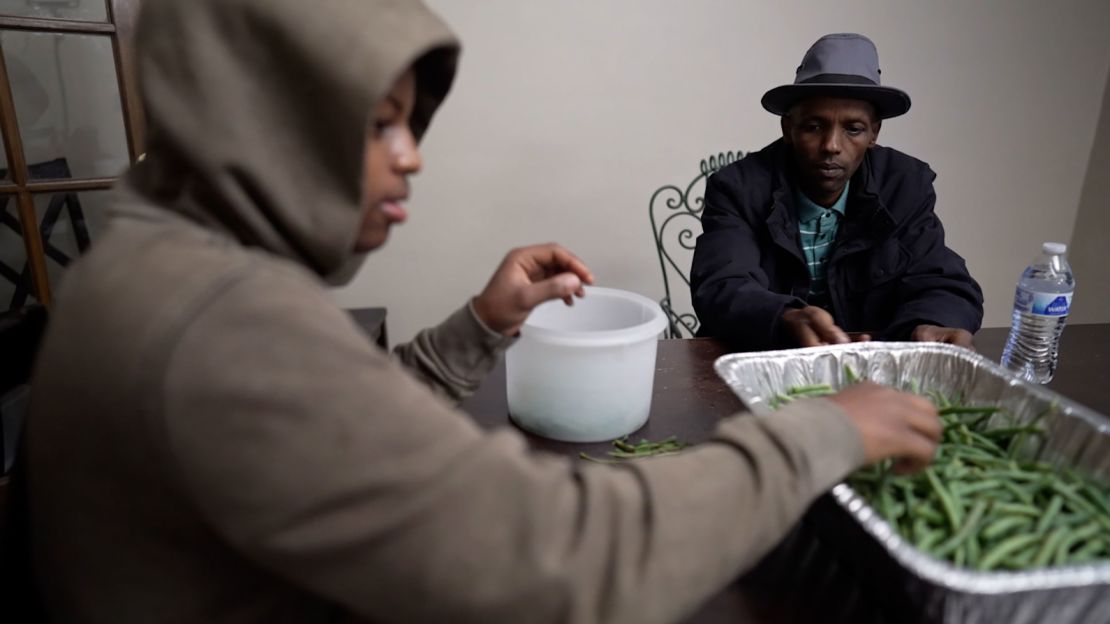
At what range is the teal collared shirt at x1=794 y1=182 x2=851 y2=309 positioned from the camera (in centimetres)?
181

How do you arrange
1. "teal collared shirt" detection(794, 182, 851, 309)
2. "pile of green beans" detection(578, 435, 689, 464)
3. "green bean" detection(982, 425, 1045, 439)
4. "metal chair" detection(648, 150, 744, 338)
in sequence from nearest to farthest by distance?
"green bean" detection(982, 425, 1045, 439) → "pile of green beans" detection(578, 435, 689, 464) → "teal collared shirt" detection(794, 182, 851, 309) → "metal chair" detection(648, 150, 744, 338)

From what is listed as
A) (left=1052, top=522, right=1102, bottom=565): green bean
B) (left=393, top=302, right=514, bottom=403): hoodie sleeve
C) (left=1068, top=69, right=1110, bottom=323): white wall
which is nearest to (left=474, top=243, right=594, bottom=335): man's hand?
(left=393, top=302, right=514, bottom=403): hoodie sleeve

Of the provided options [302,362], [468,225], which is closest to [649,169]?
[468,225]

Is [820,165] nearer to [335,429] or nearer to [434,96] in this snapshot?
[434,96]

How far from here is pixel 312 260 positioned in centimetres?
66

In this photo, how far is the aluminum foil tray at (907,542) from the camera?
612 millimetres

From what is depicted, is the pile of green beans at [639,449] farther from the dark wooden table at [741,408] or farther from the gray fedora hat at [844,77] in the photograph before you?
the gray fedora hat at [844,77]

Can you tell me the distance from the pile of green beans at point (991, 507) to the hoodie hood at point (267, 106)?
2.31 ft

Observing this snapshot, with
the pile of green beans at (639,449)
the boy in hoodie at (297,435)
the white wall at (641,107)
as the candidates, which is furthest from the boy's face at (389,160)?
the white wall at (641,107)

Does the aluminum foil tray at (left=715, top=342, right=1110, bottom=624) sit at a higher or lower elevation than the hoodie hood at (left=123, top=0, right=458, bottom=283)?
lower

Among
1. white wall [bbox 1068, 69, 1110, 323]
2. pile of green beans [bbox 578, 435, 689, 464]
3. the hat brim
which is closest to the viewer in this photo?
pile of green beans [bbox 578, 435, 689, 464]

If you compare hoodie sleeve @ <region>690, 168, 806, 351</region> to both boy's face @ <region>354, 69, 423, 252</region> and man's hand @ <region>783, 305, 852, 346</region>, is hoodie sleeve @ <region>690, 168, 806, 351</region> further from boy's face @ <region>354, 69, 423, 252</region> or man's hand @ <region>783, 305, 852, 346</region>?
boy's face @ <region>354, 69, 423, 252</region>

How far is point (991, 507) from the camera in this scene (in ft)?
2.51

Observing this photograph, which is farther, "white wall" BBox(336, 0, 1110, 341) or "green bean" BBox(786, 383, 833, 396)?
"white wall" BBox(336, 0, 1110, 341)
